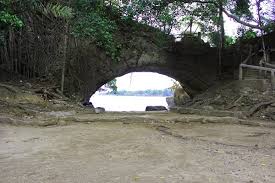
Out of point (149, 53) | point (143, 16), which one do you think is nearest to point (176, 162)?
point (143, 16)

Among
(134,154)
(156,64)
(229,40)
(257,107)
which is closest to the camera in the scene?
(134,154)

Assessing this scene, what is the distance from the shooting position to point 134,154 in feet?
16.3

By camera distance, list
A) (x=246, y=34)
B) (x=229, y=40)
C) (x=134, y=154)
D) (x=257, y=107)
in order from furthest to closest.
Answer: (x=229, y=40) < (x=246, y=34) < (x=257, y=107) < (x=134, y=154)

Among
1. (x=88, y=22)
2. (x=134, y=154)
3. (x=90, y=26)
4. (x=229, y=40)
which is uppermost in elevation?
(x=229, y=40)

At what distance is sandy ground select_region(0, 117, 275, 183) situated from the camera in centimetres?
373

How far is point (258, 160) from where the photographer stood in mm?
4801

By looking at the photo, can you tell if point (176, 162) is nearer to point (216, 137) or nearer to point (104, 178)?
point (104, 178)

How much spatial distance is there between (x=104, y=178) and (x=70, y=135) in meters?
3.12

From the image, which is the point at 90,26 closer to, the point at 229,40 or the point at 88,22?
the point at 88,22

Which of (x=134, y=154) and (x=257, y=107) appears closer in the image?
(x=134, y=154)

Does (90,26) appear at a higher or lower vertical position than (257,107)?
higher

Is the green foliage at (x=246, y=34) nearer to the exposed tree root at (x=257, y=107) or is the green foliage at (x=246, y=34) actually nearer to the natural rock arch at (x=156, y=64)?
the natural rock arch at (x=156, y=64)

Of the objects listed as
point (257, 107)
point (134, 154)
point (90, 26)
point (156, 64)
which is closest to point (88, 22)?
point (90, 26)

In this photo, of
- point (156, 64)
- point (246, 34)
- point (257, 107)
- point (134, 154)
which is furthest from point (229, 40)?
point (134, 154)
